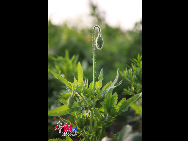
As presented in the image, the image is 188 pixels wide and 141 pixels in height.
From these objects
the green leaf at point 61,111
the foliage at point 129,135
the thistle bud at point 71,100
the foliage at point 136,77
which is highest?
the foliage at point 136,77

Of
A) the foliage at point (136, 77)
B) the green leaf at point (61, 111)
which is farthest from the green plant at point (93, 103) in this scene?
the foliage at point (136, 77)

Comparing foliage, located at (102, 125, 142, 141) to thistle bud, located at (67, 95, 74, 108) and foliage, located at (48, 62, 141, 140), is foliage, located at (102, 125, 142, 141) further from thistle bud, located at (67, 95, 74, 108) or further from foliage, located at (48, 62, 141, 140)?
thistle bud, located at (67, 95, 74, 108)

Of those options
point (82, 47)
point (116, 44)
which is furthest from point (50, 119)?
point (116, 44)

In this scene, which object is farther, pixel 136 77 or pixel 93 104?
pixel 136 77

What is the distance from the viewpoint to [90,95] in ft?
2.52

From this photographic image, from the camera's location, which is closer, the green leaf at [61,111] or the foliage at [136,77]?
the green leaf at [61,111]

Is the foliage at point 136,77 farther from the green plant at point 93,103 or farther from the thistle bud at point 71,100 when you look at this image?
the thistle bud at point 71,100

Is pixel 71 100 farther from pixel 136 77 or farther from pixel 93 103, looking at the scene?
pixel 136 77

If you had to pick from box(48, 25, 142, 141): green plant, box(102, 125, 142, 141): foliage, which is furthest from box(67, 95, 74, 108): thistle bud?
box(102, 125, 142, 141): foliage

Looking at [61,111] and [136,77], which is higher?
[136,77]

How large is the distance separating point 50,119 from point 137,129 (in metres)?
0.54

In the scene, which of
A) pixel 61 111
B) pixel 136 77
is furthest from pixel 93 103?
pixel 136 77
